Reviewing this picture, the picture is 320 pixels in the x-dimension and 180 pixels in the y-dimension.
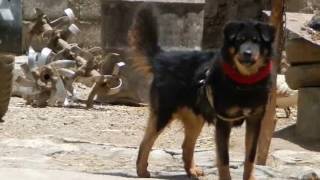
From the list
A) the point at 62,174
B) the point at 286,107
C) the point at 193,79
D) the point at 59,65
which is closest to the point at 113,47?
the point at 59,65

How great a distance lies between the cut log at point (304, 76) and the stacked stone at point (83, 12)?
5.46 metres

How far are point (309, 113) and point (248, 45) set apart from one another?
318cm

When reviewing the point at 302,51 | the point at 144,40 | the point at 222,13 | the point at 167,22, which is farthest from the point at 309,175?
the point at 222,13

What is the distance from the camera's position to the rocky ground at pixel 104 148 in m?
5.86

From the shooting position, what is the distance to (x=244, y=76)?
16.8ft

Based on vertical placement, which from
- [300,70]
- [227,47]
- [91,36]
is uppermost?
[227,47]

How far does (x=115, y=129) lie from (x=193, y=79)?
8.99 feet

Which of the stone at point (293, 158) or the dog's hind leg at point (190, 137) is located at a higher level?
the dog's hind leg at point (190, 137)

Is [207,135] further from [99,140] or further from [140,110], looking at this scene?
[140,110]

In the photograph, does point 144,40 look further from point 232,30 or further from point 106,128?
point 106,128

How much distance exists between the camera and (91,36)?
1314 centimetres

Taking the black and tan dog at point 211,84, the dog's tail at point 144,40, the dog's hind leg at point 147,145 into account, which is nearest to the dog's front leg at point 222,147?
the black and tan dog at point 211,84

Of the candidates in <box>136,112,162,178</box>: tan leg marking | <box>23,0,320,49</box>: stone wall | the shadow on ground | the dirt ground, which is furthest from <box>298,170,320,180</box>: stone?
<box>23,0,320,49</box>: stone wall

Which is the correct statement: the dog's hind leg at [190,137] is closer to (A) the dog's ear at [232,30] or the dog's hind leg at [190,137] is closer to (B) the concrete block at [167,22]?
(A) the dog's ear at [232,30]
